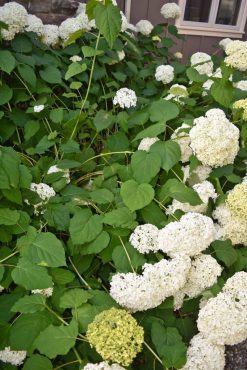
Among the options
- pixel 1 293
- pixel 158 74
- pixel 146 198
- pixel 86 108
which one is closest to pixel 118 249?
pixel 146 198

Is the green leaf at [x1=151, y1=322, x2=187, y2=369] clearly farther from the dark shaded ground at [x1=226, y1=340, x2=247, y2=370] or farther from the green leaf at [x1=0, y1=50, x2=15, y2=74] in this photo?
the green leaf at [x1=0, y1=50, x2=15, y2=74]

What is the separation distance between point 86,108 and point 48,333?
1.35 meters

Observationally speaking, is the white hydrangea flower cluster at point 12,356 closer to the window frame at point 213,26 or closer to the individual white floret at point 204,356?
the individual white floret at point 204,356

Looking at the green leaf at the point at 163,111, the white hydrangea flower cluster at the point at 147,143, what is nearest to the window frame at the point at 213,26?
the green leaf at the point at 163,111

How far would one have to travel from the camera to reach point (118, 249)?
51.3 inches

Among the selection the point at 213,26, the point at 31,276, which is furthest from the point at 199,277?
the point at 213,26

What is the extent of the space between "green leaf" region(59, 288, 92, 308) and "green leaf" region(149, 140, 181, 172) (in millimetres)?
578

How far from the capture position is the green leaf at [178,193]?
133 centimetres

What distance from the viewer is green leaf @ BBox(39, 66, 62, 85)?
2.02m

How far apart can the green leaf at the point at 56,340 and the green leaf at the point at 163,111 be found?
0.96 meters

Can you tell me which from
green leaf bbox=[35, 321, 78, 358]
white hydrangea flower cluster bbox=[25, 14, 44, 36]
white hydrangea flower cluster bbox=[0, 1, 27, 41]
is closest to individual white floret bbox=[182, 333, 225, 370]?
green leaf bbox=[35, 321, 78, 358]

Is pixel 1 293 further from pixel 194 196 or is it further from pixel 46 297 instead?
pixel 194 196

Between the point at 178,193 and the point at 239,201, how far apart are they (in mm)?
237

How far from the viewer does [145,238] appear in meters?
1.26
